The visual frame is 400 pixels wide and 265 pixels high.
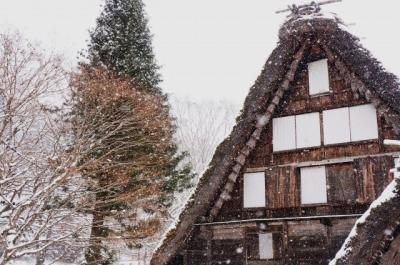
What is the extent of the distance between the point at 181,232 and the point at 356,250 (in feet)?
12.9

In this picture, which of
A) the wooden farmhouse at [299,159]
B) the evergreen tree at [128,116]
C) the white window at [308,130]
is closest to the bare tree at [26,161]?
the evergreen tree at [128,116]

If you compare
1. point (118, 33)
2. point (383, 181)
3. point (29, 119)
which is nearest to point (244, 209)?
point (383, 181)

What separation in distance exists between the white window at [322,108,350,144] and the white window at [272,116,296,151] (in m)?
0.73

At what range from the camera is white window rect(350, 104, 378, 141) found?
9.07m

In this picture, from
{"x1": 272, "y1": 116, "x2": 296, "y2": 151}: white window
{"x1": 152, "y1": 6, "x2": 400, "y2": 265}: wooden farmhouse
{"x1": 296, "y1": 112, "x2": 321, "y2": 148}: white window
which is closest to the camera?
{"x1": 152, "y1": 6, "x2": 400, "y2": 265}: wooden farmhouse

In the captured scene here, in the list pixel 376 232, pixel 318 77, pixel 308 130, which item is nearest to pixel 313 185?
pixel 308 130

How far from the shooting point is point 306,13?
10.5 m

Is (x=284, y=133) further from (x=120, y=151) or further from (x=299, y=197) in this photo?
(x=120, y=151)

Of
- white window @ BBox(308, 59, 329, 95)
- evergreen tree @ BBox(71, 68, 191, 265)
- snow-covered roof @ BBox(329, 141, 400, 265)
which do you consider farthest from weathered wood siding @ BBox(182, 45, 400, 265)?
Result: evergreen tree @ BBox(71, 68, 191, 265)

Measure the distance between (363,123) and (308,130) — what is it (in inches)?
45.9

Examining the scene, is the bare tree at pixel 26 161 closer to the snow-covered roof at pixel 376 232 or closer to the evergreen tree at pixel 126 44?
the evergreen tree at pixel 126 44

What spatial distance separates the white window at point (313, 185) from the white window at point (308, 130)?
0.60 metres

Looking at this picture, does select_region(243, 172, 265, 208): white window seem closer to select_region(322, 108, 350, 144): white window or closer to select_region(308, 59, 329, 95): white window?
select_region(322, 108, 350, 144): white window

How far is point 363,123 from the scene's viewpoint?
9.20m
